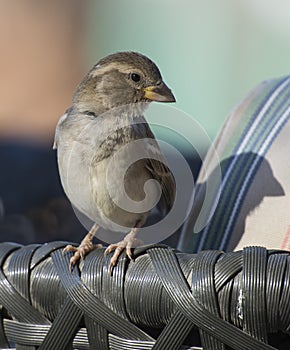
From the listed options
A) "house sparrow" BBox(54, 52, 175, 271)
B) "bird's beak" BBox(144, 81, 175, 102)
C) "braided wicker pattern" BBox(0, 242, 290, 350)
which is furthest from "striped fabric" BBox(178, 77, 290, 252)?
"braided wicker pattern" BBox(0, 242, 290, 350)

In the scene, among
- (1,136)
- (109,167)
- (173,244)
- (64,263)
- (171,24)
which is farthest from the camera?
(171,24)

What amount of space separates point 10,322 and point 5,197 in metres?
1.49

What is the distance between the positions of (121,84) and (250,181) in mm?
370

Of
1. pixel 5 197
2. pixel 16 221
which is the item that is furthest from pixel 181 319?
pixel 5 197

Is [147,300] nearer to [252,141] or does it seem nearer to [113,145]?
[113,145]

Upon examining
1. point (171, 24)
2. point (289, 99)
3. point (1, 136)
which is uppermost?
point (289, 99)

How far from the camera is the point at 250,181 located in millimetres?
1665

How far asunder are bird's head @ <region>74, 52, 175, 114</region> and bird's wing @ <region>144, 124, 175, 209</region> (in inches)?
3.4

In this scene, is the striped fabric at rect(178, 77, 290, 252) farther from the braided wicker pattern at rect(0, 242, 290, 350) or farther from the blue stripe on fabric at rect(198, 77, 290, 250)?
the braided wicker pattern at rect(0, 242, 290, 350)

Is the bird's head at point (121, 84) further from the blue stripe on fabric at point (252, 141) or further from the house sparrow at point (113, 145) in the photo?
the blue stripe on fabric at point (252, 141)

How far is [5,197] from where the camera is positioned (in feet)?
8.65

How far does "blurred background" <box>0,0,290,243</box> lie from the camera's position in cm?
265

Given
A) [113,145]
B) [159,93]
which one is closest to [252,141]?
[159,93]

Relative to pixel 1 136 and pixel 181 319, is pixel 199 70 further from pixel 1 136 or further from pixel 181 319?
pixel 181 319
